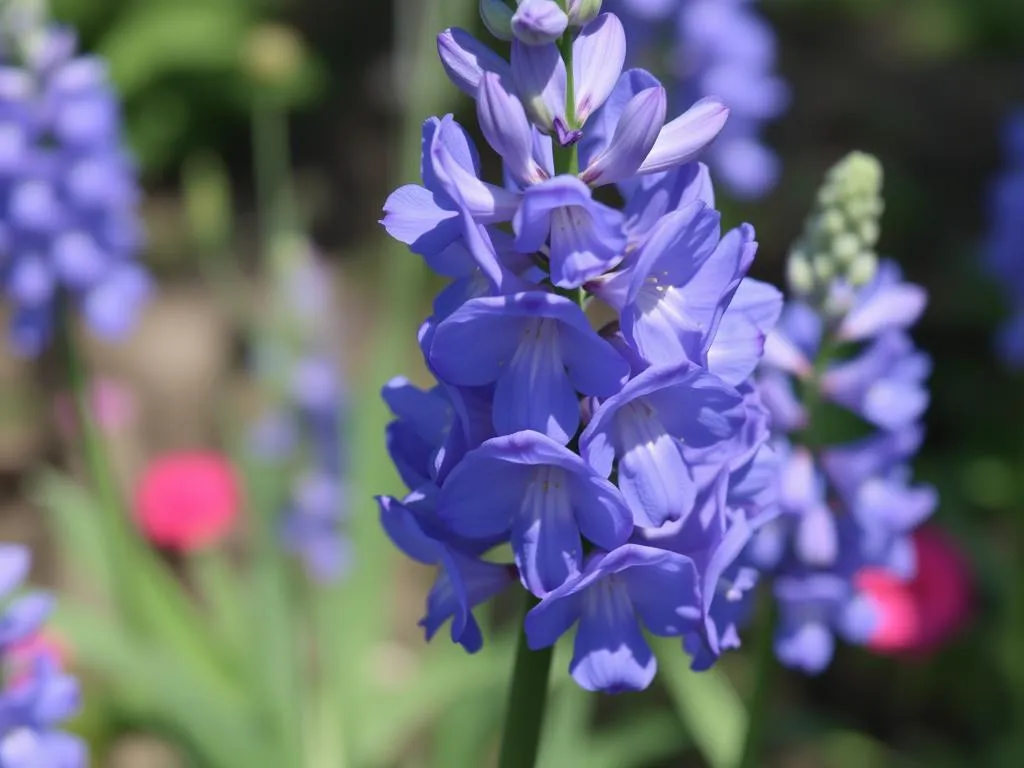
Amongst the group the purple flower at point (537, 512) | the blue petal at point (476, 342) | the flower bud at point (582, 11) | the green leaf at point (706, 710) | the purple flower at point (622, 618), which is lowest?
the green leaf at point (706, 710)

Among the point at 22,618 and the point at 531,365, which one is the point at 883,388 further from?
the point at 22,618

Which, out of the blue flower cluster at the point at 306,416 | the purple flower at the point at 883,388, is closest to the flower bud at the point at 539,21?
the purple flower at the point at 883,388

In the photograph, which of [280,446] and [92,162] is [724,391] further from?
[280,446]

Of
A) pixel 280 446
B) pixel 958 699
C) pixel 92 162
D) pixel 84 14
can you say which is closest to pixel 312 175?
pixel 84 14

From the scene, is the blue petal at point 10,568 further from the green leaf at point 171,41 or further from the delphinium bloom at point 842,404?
the green leaf at point 171,41

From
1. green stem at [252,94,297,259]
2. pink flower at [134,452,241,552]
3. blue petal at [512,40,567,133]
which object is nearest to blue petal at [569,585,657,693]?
blue petal at [512,40,567,133]

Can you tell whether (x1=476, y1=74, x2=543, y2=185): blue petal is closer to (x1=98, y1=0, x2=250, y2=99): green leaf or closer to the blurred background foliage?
the blurred background foliage
